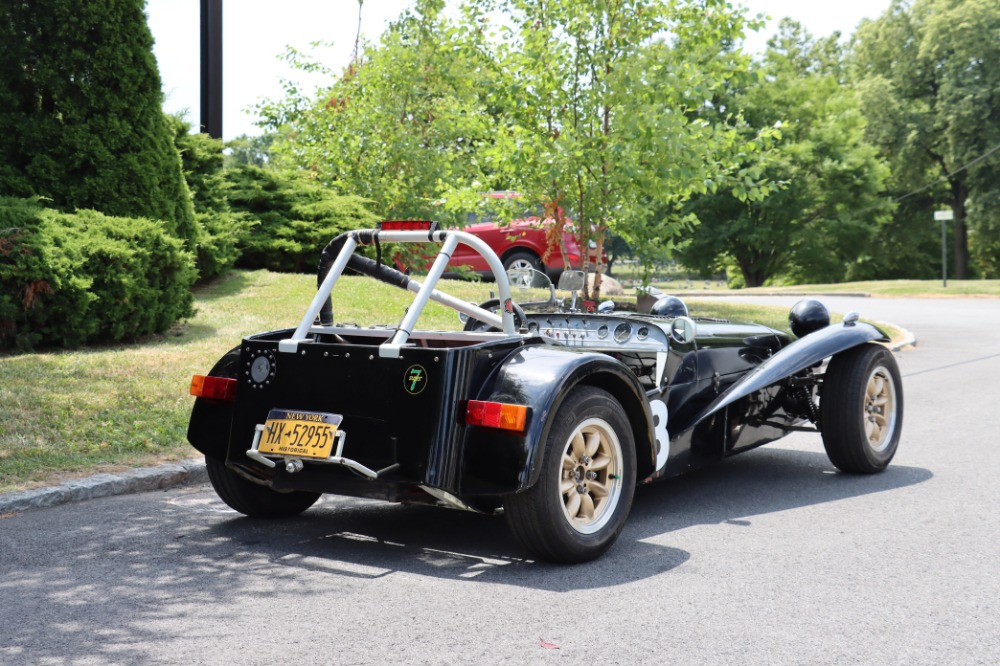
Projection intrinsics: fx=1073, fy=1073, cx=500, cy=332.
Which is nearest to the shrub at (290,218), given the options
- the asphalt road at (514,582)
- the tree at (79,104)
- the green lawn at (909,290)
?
the tree at (79,104)

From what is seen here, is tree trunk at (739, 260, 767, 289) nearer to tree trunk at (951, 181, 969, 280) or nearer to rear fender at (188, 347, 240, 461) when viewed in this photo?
tree trunk at (951, 181, 969, 280)

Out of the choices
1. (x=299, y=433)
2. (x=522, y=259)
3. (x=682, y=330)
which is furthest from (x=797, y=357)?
(x=522, y=259)

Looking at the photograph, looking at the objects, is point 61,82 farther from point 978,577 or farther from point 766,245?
point 766,245

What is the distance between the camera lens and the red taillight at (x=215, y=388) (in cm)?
498

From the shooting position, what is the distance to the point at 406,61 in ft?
56.5

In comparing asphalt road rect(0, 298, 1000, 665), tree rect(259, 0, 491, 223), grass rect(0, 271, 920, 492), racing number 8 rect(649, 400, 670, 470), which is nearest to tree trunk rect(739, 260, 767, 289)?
tree rect(259, 0, 491, 223)

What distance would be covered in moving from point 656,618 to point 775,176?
40.3 meters

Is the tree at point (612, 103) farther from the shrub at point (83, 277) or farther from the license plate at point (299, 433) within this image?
the license plate at point (299, 433)

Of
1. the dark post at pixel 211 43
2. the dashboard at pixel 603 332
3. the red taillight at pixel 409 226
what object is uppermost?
the dark post at pixel 211 43

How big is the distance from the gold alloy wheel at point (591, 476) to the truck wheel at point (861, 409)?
2.01m

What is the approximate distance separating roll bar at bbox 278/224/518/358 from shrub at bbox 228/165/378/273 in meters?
9.84

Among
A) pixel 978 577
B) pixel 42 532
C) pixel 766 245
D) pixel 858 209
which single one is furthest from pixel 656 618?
pixel 858 209

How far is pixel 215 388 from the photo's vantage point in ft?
16.5

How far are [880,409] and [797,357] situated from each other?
831mm
